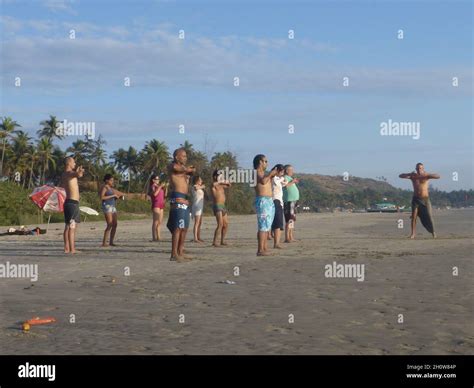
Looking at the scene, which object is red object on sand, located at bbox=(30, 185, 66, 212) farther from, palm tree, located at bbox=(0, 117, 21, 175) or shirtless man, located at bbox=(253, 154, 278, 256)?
palm tree, located at bbox=(0, 117, 21, 175)

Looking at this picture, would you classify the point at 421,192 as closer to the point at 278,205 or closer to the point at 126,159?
the point at 278,205

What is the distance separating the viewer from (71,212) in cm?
1376

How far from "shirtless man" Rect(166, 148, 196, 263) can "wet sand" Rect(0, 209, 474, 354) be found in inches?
14.4

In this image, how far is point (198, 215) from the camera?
1680cm

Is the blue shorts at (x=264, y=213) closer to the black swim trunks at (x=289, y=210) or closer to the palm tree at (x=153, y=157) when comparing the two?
the black swim trunks at (x=289, y=210)

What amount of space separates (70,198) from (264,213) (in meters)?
3.77

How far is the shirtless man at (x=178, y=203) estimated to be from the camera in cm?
1218

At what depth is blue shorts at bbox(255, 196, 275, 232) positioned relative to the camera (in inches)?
517

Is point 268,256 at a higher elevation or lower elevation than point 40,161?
lower
